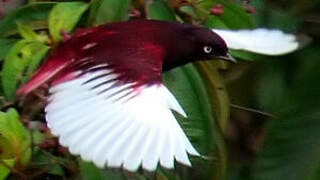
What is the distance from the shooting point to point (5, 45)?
3027 mm

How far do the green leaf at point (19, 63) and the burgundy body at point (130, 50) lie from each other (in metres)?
0.06

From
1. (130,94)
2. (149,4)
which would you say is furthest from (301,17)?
(130,94)

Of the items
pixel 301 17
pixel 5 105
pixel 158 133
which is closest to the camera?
pixel 158 133

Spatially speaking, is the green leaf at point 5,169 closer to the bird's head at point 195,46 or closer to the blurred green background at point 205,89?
the blurred green background at point 205,89

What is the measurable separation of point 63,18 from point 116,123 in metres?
0.37

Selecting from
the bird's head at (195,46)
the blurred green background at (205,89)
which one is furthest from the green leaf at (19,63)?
the bird's head at (195,46)

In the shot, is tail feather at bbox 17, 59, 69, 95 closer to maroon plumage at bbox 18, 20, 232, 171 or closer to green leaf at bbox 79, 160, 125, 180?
maroon plumage at bbox 18, 20, 232, 171

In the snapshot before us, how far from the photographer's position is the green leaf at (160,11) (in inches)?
120

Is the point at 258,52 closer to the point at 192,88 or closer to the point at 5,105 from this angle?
the point at 192,88

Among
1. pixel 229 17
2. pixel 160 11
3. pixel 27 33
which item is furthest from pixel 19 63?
pixel 229 17

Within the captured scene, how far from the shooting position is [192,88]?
300 centimetres

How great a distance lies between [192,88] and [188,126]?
0.07 meters

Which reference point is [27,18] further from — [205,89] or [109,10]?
[205,89]

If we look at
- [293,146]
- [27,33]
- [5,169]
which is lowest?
[293,146]
